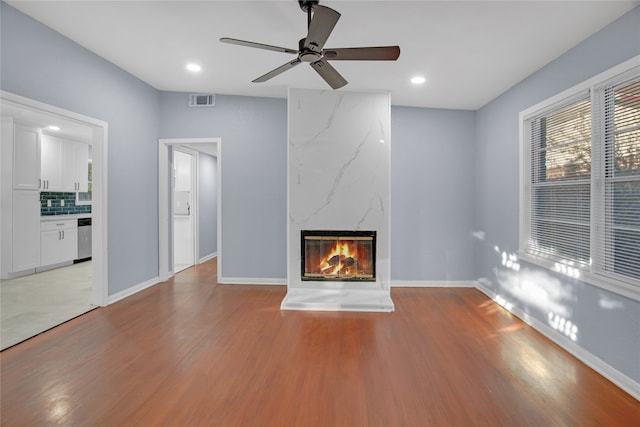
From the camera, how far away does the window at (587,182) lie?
228 centimetres

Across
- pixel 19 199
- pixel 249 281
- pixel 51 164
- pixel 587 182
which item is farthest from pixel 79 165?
pixel 587 182

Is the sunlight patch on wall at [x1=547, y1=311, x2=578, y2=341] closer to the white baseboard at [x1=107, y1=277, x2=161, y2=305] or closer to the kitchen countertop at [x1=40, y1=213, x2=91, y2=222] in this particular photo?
the white baseboard at [x1=107, y1=277, x2=161, y2=305]

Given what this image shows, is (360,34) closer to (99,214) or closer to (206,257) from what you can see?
(99,214)

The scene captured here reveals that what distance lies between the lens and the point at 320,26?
1.97 metres

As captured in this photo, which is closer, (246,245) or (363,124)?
(363,124)

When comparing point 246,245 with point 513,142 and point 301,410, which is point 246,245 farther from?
point 513,142

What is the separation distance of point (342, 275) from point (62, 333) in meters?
2.96

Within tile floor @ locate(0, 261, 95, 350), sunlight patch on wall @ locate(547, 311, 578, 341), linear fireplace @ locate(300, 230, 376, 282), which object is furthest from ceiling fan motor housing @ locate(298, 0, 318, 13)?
tile floor @ locate(0, 261, 95, 350)

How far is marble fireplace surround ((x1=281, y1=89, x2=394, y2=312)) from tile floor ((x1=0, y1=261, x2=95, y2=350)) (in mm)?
2499

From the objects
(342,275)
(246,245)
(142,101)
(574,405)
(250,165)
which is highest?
(142,101)

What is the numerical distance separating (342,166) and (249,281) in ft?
7.26

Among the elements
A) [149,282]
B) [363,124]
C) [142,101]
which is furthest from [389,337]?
[142,101]

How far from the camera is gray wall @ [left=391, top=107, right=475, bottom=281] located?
468 centimetres

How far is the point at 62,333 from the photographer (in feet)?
9.69
